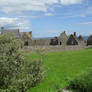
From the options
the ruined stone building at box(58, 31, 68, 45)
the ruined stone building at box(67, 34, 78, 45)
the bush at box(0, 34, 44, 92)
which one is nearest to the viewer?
the bush at box(0, 34, 44, 92)

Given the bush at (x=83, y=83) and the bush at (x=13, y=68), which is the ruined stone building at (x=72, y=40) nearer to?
the bush at (x=13, y=68)

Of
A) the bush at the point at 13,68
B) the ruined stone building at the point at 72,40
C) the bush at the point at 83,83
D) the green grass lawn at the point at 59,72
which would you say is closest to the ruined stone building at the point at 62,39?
the ruined stone building at the point at 72,40

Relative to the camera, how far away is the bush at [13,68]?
1112cm

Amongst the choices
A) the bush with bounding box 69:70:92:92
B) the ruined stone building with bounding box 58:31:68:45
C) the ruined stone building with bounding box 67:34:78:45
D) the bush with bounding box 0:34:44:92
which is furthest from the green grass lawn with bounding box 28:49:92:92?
the ruined stone building with bounding box 58:31:68:45

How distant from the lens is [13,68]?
1143cm

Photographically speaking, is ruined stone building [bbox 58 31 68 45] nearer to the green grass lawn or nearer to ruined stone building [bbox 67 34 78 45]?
ruined stone building [bbox 67 34 78 45]

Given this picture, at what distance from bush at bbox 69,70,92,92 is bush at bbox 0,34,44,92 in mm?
3312

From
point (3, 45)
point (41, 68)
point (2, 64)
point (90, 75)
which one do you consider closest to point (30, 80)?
point (41, 68)

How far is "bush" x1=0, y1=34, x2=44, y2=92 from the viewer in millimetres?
11125

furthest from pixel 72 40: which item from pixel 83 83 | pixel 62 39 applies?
pixel 83 83

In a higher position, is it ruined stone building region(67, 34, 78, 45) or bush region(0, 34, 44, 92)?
ruined stone building region(67, 34, 78, 45)

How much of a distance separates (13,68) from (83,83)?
A: 5.28 meters

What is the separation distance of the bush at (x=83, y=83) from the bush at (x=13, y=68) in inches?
130

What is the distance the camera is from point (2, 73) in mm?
11406
